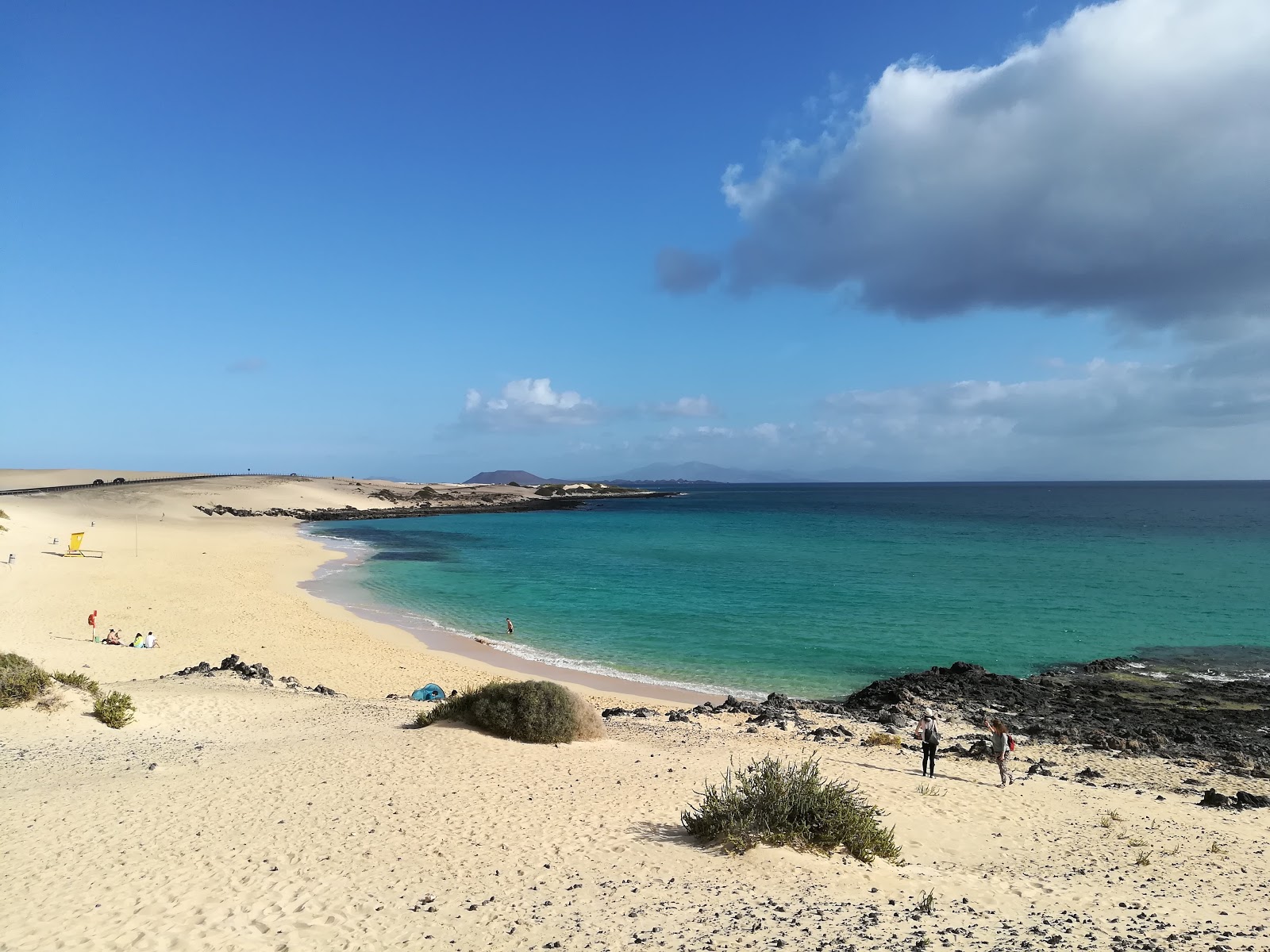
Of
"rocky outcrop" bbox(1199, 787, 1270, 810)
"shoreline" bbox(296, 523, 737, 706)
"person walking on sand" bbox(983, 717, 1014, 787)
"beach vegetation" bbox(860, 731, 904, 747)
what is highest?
"person walking on sand" bbox(983, 717, 1014, 787)

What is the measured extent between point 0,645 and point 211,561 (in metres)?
25.1

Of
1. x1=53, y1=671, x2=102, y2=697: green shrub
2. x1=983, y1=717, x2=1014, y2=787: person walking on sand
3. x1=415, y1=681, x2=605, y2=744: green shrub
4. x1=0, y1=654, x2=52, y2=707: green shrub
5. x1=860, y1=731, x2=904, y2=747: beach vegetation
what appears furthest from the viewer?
x1=860, y1=731, x2=904, y2=747: beach vegetation

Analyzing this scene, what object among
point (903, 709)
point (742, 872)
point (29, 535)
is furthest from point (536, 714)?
point (29, 535)

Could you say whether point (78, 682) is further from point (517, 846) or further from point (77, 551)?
point (77, 551)

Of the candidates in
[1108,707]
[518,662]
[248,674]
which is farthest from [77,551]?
[1108,707]

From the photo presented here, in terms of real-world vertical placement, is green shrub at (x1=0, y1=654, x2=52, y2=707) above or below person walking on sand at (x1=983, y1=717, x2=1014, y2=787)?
above

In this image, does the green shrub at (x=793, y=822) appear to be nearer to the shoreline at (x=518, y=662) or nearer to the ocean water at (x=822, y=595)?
the shoreline at (x=518, y=662)

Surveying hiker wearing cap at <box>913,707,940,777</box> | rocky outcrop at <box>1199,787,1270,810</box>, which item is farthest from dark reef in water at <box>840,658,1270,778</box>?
hiker wearing cap at <box>913,707,940,777</box>

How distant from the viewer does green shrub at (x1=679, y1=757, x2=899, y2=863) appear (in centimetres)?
919

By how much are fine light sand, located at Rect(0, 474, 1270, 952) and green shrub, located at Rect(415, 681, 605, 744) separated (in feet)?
1.60

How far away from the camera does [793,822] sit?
9.34 metres

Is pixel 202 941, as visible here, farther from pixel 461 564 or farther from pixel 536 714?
pixel 461 564

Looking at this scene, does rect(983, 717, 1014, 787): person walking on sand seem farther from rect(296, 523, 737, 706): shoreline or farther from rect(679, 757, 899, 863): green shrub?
rect(296, 523, 737, 706): shoreline

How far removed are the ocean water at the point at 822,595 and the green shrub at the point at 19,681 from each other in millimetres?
14486
